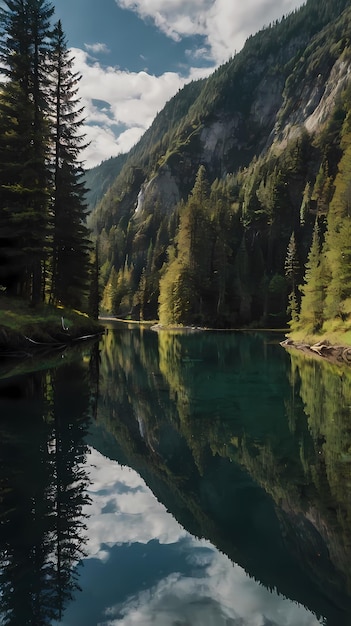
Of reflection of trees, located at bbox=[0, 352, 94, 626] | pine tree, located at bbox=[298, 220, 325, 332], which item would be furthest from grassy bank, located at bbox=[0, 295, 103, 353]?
pine tree, located at bbox=[298, 220, 325, 332]

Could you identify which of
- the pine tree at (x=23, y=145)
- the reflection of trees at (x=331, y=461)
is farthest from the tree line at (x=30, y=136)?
the reflection of trees at (x=331, y=461)

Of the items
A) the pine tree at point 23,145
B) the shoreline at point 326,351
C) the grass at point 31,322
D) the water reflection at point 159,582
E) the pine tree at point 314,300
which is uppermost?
the pine tree at point 23,145

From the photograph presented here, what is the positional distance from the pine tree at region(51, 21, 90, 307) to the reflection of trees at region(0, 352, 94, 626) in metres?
27.8

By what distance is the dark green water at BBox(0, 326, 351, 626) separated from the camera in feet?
19.5

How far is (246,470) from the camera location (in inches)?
440

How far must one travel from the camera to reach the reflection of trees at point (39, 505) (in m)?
5.95

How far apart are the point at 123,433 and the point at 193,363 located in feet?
63.5

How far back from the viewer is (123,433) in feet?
46.4

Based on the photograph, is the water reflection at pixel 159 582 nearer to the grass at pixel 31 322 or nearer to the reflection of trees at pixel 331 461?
the reflection of trees at pixel 331 461

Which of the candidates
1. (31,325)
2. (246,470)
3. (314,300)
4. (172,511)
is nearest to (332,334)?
(314,300)

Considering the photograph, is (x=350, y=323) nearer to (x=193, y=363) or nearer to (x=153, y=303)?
(x=193, y=363)

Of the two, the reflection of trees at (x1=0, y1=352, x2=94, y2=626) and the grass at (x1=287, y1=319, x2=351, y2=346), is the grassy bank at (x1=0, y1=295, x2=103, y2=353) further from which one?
the grass at (x1=287, y1=319, x2=351, y2=346)

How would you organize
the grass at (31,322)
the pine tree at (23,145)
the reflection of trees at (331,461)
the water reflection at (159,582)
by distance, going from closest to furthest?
the water reflection at (159,582) → the reflection of trees at (331,461) → the grass at (31,322) → the pine tree at (23,145)

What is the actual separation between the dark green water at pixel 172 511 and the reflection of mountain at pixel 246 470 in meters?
0.04
